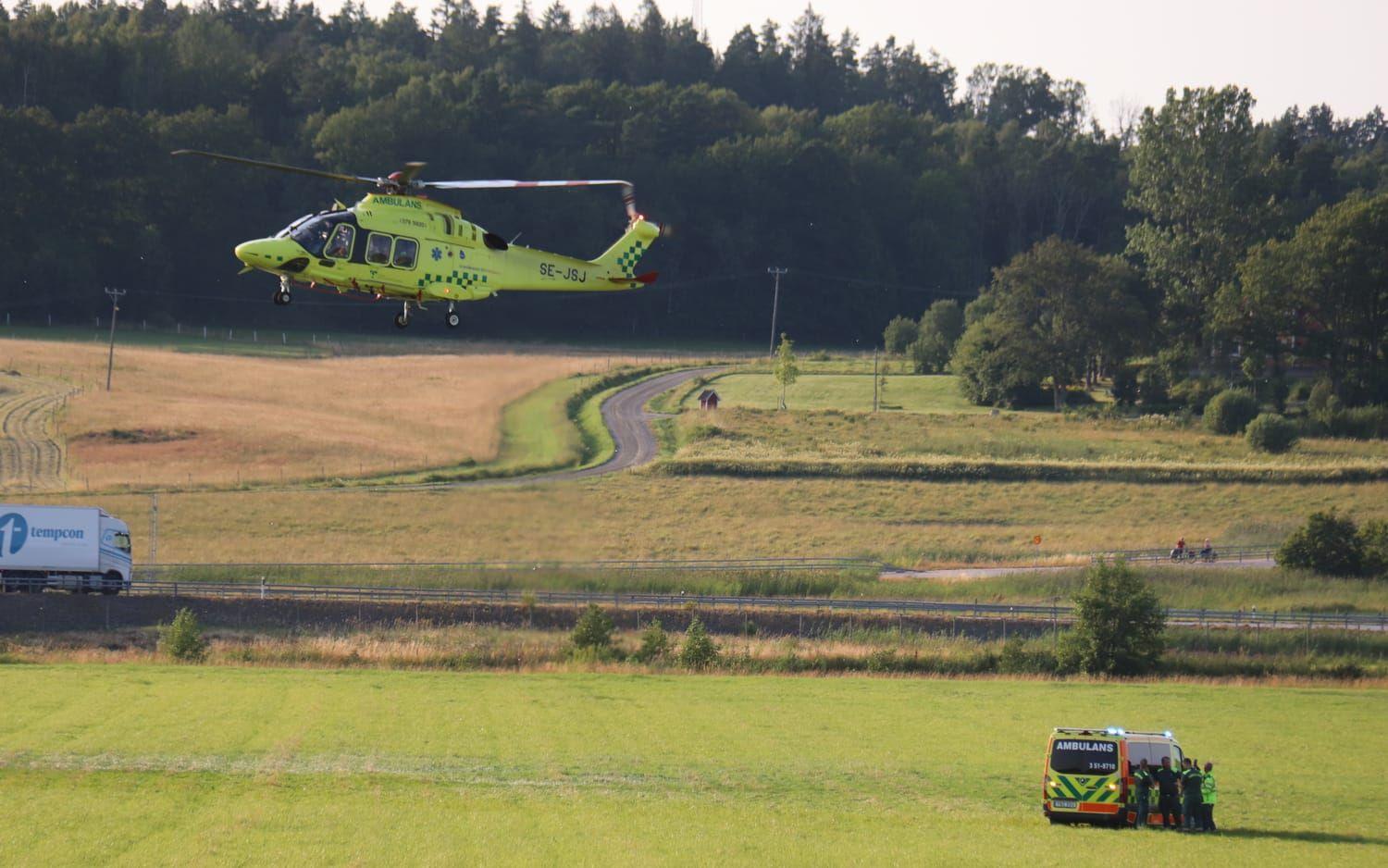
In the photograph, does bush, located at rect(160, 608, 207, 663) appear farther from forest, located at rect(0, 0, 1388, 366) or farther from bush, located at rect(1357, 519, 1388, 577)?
bush, located at rect(1357, 519, 1388, 577)

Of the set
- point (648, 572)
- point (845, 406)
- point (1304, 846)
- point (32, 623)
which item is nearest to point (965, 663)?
point (648, 572)

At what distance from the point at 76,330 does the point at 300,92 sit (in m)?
47.3

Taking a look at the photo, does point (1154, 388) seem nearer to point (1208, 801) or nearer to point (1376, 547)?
point (1376, 547)

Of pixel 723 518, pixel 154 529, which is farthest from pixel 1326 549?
pixel 154 529

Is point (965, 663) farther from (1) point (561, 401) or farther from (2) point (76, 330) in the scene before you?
(2) point (76, 330)

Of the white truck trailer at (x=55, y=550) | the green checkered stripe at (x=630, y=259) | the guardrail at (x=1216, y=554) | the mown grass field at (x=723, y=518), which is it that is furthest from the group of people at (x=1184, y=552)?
the green checkered stripe at (x=630, y=259)

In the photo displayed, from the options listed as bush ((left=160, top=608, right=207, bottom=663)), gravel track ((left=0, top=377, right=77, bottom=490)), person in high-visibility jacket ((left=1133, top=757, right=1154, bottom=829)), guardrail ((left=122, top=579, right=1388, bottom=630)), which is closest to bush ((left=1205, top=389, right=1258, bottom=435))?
guardrail ((left=122, top=579, right=1388, bottom=630))

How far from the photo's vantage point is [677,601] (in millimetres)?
65625

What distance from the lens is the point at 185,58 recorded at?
16200cm

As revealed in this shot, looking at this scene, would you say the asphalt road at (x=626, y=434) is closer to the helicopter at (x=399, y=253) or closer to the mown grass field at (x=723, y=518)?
the mown grass field at (x=723, y=518)

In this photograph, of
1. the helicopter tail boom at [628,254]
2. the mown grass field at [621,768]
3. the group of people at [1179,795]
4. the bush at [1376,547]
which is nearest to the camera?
the mown grass field at [621,768]

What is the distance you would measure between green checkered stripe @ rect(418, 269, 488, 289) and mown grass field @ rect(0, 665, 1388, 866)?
1085 cm

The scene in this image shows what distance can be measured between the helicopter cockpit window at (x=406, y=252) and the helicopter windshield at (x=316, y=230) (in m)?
1.10

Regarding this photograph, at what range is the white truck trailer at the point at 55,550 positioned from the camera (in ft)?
208
